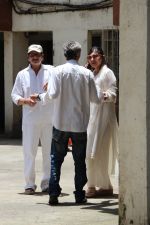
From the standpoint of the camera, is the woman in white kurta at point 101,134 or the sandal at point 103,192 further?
the sandal at point 103,192

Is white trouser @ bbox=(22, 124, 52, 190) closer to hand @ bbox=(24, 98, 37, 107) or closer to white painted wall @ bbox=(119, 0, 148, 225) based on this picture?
hand @ bbox=(24, 98, 37, 107)

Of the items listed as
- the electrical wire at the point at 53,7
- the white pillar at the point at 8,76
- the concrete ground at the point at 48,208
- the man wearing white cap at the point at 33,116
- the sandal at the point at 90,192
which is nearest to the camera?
the concrete ground at the point at 48,208

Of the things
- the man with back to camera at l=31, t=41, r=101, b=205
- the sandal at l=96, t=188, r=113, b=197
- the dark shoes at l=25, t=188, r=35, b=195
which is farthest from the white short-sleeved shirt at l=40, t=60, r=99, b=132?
the dark shoes at l=25, t=188, r=35, b=195

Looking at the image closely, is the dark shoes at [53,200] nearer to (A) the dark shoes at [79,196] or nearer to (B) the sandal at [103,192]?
(A) the dark shoes at [79,196]

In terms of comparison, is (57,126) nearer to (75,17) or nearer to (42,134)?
(42,134)

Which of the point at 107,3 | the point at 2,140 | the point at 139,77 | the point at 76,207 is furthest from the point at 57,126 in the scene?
the point at 2,140

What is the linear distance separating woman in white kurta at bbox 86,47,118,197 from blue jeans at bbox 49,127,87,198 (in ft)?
1.77

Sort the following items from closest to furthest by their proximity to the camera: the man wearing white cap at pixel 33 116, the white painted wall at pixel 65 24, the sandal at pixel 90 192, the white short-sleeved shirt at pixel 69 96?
the white short-sleeved shirt at pixel 69 96, the sandal at pixel 90 192, the man wearing white cap at pixel 33 116, the white painted wall at pixel 65 24

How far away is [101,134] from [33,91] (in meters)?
1.17

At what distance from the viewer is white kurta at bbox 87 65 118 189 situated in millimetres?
9219

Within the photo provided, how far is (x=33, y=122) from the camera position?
9633mm

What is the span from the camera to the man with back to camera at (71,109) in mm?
8500

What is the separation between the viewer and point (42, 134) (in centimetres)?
970

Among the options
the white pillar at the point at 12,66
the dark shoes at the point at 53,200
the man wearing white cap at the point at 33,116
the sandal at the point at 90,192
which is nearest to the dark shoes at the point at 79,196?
the dark shoes at the point at 53,200
